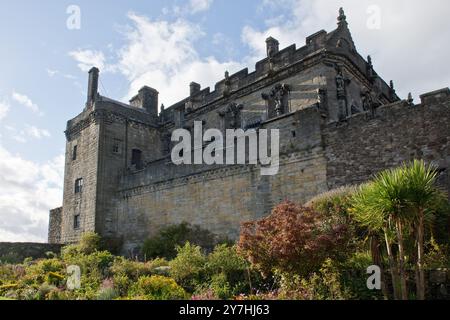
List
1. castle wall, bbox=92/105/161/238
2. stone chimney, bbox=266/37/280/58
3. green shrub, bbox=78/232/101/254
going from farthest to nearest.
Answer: castle wall, bbox=92/105/161/238, green shrub, bbox=78/232/101/254, stone chimney, bbox=266/37/280/58

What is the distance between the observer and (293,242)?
9.44 meters

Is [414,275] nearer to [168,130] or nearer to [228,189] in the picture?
[228,189]

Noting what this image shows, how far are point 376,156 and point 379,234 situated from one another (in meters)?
5.82

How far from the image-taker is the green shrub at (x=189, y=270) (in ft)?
39.2

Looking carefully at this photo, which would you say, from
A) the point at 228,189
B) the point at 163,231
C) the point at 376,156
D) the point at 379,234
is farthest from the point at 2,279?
the point at 376,156

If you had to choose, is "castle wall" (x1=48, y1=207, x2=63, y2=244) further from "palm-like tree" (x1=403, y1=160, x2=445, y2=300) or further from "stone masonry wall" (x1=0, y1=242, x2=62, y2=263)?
"palm-like tree" (x1=403, y1=160, x2=445, y2=300)

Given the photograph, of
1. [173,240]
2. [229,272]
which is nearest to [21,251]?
[173,240]

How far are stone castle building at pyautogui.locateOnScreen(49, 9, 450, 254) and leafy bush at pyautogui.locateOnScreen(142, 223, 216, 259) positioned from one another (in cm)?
48

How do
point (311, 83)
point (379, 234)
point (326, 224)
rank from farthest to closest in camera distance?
1. point (311, 83)
2. point (326, 224)
3. point (379, 234)

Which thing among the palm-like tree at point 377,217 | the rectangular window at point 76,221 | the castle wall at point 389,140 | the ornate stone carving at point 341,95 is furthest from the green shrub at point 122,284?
the rectangular window at point 76,221

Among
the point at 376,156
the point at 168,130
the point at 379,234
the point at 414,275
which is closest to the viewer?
the point at 414,275

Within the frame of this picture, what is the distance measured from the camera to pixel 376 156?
14883 mm

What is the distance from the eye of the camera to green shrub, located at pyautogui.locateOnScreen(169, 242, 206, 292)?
39.2 feet
